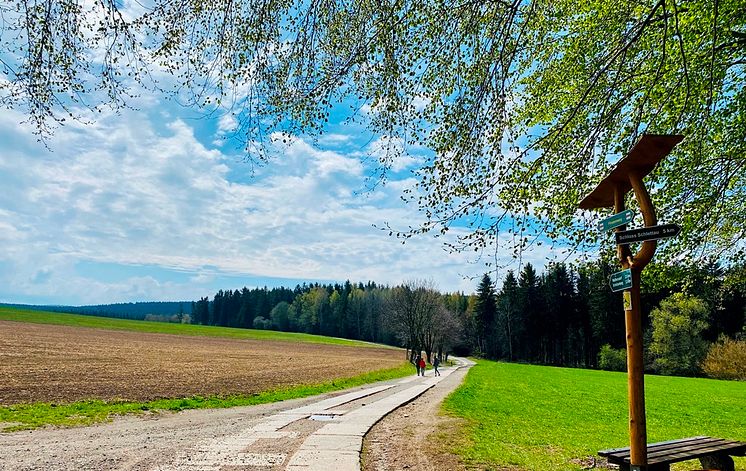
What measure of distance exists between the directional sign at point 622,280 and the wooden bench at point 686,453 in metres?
1.74

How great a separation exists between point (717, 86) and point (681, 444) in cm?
510

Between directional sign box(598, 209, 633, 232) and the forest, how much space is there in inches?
200

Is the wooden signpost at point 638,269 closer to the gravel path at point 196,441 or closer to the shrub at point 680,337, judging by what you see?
the gravel path at point 196,441

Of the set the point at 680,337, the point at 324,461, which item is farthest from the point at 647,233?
the point at 680,337

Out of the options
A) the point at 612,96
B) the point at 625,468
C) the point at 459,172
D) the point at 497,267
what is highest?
the point at 612,96

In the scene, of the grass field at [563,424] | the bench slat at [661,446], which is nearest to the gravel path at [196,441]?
the grass field at [563,424]

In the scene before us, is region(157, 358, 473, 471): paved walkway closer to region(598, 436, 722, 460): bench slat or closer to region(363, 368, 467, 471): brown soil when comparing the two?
region(363, 368, 467, 471): brown soil

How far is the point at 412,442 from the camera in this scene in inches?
380

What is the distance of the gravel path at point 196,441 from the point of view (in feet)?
25.3

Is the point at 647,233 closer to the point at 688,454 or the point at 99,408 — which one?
the point at 688,454

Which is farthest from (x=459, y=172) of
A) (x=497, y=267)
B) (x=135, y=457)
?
(x=135, y=457)

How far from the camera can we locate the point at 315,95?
471 cm

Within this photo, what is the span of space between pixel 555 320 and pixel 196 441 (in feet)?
236

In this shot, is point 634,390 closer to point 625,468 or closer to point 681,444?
point 625,468
